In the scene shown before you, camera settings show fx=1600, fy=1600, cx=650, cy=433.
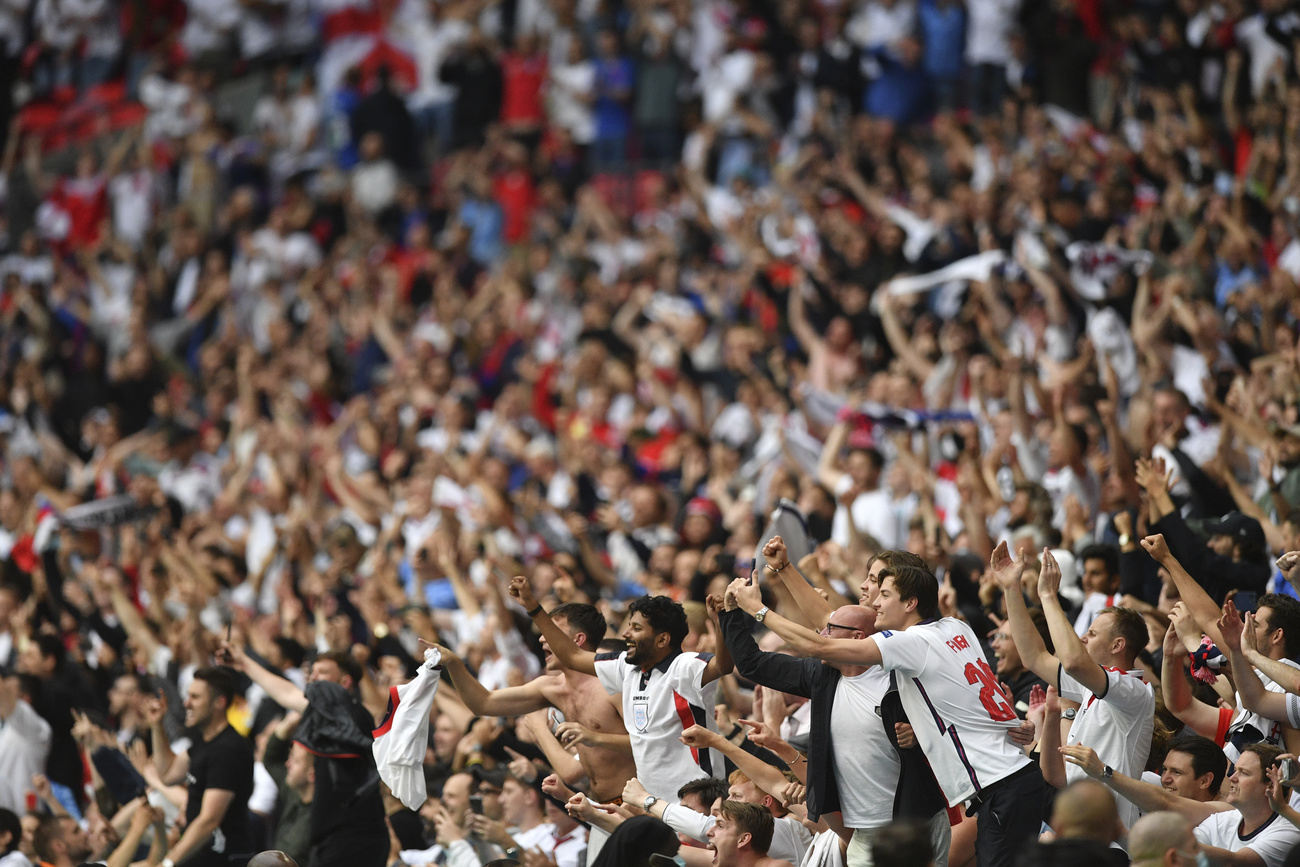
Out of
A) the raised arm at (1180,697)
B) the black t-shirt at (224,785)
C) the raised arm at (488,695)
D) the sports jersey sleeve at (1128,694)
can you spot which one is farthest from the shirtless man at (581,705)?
the raised arm at (1180,697)

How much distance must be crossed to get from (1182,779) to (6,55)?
68.0 ft

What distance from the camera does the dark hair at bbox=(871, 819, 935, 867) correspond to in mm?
4613

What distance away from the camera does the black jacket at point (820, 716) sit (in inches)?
239

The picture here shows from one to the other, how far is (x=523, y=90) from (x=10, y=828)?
13.2m

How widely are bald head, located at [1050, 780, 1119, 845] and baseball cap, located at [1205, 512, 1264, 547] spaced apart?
11.2 ft

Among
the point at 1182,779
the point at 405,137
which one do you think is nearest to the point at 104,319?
the point at 405,137

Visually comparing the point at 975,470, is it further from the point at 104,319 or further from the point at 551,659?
the point at 104,319

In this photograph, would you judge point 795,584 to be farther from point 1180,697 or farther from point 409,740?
point 409,740

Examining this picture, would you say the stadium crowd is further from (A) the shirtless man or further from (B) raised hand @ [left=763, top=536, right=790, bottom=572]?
(B) raised hand @ [left=763, top=536, right=790, bottom=572]

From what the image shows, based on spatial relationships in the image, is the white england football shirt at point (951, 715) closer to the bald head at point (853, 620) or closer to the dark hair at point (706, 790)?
the bald head at point (853, 620)

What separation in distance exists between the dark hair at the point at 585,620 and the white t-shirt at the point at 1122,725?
7.17ft

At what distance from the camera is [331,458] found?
551 inches

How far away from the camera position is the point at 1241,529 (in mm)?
7688

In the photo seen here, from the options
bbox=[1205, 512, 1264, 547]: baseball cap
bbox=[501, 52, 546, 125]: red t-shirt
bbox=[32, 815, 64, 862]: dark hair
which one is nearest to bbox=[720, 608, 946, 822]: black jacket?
bbox=[1205, 512, 1264, 547]: baseball cap
